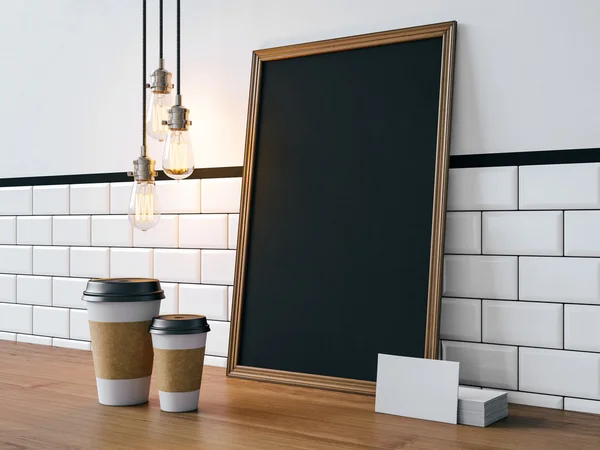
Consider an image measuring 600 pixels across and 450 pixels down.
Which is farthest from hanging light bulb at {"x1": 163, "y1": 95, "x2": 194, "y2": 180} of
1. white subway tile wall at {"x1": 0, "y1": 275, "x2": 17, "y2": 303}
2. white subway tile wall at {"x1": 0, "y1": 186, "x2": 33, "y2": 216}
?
white subway tile wall at {"x1": 0, "y1": 275, "x2": 17, "y2": 303}

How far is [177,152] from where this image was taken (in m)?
1.79

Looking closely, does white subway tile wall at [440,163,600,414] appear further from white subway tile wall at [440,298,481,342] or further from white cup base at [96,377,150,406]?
white cup base at [96,377,150,406]

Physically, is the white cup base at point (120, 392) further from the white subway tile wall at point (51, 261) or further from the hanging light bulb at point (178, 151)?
the white subway tile wall at point (51, 261)

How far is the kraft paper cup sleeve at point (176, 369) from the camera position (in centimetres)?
144

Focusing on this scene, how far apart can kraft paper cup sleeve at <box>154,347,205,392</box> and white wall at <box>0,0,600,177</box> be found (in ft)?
2.21

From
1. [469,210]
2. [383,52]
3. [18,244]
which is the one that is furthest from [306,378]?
[18,244]

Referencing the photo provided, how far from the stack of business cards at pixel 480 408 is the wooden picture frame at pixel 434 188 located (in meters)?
0.17

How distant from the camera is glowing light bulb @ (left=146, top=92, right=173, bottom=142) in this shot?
1.85 metres

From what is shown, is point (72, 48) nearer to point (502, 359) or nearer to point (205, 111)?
A: point (205, 111)

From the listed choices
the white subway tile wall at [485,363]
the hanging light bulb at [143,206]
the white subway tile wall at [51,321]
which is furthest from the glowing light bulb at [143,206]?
the white subway tile wall at [485,363]

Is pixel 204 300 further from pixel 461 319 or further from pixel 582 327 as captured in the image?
pixel 582 327

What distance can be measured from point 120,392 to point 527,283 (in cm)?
90

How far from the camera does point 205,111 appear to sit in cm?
202

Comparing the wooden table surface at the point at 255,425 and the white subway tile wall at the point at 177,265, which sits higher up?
the white subway tile wall at the point at 177,265
